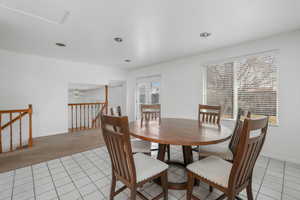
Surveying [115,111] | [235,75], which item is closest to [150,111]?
[115,111]

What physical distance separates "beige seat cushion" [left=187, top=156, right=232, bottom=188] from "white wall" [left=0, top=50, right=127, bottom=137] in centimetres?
428

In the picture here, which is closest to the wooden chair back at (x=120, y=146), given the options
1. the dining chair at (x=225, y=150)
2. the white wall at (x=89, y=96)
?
the dining chair at (x=225, y=150)

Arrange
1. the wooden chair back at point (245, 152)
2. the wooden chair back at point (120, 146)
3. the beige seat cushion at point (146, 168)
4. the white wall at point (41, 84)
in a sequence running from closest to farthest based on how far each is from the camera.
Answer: the wooden chair back at point (245, 152) < the wooden chair back at point (120, 146) < the beige seat cushion at point (146, 168) < the white wall at point (41, 84)

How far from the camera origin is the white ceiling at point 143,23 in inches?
65.9

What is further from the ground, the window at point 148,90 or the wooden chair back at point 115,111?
the window at point 148,90

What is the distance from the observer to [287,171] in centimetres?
210

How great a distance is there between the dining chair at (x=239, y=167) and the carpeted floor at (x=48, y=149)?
2.74 m

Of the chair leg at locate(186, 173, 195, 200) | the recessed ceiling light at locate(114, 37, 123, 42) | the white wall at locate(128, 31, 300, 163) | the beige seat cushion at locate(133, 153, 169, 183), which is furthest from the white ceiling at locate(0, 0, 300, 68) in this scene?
the chair leg at locate(186, 173, 195, 200)

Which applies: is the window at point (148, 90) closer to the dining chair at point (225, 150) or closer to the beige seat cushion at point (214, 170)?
the dining chair at point (225, 150)

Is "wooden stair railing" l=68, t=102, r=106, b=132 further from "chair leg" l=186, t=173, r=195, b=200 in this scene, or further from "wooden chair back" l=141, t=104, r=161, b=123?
"chair leg" l=186, t=173, r=195, b=200

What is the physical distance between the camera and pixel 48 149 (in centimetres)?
298

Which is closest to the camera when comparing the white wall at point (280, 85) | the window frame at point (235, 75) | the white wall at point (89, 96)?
the white wall at point (280, 85)

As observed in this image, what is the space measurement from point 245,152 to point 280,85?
2.37 meters

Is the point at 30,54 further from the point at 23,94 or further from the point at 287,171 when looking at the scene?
the point at 287,171
